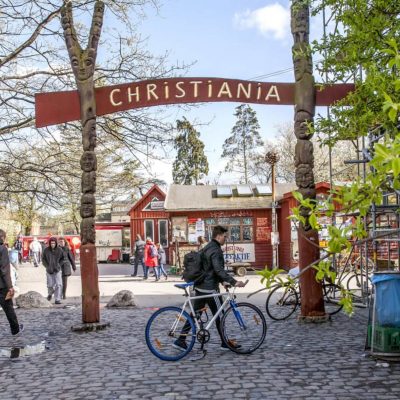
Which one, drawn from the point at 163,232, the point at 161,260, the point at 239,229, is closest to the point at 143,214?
the point at 163,232

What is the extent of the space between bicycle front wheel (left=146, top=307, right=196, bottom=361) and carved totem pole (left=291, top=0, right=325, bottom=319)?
11.7 ft

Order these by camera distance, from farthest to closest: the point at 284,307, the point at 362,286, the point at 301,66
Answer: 1. the point at 362,286
2. the point at 284,307
3. the point at 301,66

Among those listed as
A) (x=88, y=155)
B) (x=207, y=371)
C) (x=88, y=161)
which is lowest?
(x=207, y=371)

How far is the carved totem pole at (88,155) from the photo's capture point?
1095cm

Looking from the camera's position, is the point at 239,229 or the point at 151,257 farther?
the point at 239,229

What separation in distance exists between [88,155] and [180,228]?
69.5 ft

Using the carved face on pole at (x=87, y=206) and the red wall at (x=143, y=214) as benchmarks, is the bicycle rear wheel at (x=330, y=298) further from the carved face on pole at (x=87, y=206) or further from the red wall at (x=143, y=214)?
the red wall at (x=143, y=214)

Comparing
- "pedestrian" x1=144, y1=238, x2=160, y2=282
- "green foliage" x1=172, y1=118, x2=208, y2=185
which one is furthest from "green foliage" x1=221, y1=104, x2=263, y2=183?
"pedestrian" x1=144, y1=238, x2=160, y2=282

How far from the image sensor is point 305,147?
11164 mm

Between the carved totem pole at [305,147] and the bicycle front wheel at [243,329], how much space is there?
276cm

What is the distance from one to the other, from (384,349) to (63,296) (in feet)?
38.5

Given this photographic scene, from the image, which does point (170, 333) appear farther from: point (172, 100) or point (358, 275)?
point (358, 275)

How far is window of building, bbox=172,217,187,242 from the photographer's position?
1266 inches

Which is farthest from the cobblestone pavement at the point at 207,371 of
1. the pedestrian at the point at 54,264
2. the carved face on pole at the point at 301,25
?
the pedestrian at the point at 54,264
